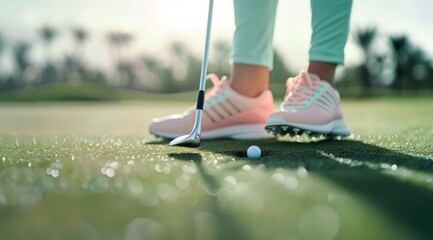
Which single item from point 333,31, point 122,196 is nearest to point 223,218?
point 122,196

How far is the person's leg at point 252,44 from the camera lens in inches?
114

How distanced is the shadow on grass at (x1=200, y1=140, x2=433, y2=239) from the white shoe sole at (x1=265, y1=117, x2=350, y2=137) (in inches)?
5.9

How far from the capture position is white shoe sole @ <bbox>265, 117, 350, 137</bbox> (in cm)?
252

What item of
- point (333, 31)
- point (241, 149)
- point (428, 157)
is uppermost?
point (333, 31)

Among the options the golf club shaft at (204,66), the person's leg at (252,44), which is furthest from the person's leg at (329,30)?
the golf club shaft at (204,66)

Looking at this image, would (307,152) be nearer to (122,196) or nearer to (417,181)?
(417,181)

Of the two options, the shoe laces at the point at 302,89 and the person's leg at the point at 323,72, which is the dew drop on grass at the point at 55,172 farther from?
the shoe laces at the point at 302,89

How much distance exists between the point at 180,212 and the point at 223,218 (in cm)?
9

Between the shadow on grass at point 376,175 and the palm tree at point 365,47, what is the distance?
32.8 metres

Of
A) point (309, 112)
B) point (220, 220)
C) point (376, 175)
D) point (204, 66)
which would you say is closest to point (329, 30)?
point (309, 112)

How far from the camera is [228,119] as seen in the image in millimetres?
2990

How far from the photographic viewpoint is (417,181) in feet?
4.17

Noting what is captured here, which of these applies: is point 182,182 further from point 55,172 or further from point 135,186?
point 55,172

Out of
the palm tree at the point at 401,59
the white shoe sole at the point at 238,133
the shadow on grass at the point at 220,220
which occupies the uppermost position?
the shadow on grass at the point at 220,220
